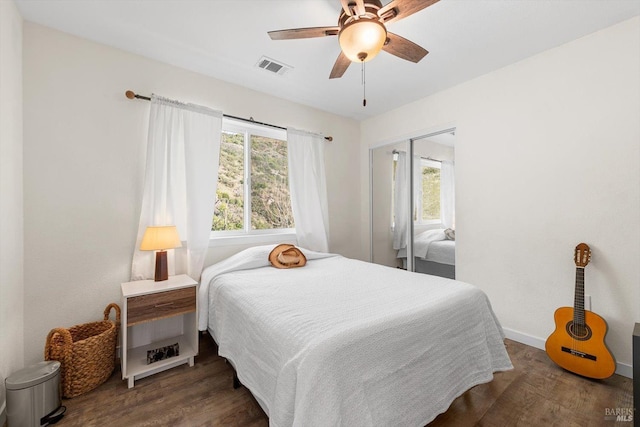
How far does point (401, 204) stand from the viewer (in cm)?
360

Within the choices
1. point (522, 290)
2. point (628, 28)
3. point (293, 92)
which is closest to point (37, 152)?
point (293, 92)

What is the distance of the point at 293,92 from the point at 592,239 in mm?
3171

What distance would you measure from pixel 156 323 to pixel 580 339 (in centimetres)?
350

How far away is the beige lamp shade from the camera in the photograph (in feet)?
6.94

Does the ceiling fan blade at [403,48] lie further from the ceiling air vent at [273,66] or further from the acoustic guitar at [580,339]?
the acoustic guitar at [580,339]

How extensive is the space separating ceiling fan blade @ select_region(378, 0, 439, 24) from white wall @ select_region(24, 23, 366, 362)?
2.04 metres

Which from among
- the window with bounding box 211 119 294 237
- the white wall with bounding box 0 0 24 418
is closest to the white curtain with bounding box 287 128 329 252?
the window with bounding box 211 119 294 237

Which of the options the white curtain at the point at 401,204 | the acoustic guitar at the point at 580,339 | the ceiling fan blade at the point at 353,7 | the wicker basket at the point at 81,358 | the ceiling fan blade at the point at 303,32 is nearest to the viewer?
the ceiling fan blade at the point at 353,7

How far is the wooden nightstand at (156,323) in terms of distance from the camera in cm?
193

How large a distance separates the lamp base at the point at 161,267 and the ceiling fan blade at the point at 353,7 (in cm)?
222

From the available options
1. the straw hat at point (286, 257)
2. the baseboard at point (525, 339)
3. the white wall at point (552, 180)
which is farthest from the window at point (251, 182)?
the baseboard at point (525, 339)

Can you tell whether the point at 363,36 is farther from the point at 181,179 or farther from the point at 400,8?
the point at 181,179

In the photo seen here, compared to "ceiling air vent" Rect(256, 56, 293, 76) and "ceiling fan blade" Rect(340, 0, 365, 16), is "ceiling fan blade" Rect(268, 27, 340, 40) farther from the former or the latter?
"ceiling air vent" Rect(256, 56, 293, 76)

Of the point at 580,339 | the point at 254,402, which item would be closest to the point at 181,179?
the point at 254,402
